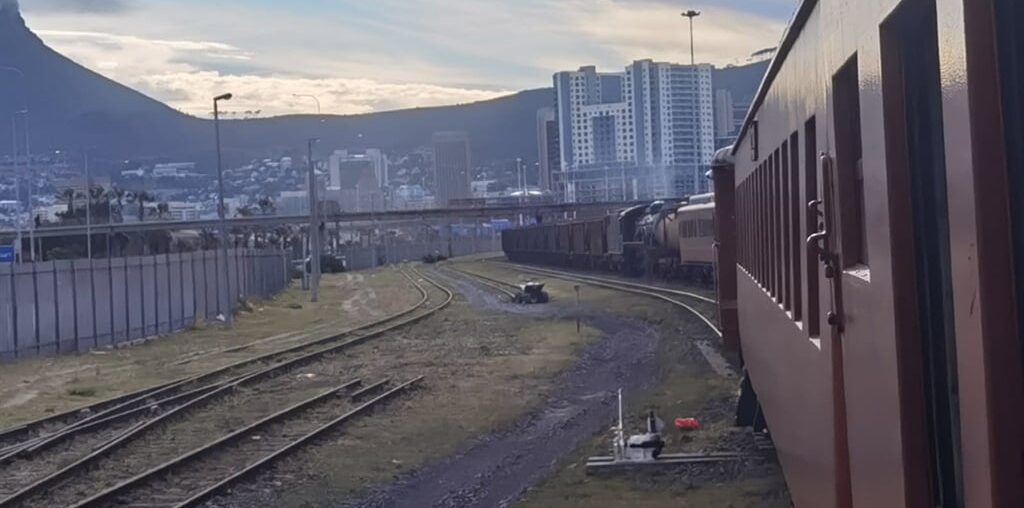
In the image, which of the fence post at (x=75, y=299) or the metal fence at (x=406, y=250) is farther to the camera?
the metal fence at (x=406, y=250)

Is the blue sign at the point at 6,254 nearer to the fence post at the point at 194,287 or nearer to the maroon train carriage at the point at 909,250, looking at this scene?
the fence post at the point at 194,287

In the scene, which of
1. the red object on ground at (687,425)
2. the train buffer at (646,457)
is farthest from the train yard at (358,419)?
the train buffer at (646,457)

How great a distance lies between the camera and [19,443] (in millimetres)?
17641

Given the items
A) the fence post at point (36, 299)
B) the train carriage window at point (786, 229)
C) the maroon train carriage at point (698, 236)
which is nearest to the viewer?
the train carriage window at point (786, 229)

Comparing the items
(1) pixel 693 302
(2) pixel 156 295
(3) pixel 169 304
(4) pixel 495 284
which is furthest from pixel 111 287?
(4) pixel 495 284

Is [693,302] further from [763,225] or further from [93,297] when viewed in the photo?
[763,225]

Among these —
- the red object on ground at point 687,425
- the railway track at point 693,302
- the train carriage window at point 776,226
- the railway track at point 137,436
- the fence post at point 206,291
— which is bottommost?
the railway track at point 137,436

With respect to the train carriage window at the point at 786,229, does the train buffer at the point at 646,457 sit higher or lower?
lower

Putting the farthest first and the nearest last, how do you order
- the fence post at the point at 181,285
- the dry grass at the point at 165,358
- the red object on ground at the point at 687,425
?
the fence post at the point at 181,285 → the dry grass at the point at 165,358 → the red object on ground at the point at 687,425

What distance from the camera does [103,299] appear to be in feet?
115

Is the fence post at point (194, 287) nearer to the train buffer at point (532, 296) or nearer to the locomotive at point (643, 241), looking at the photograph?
the train buffer at point (532, 296)

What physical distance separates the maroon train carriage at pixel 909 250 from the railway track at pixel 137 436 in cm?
970

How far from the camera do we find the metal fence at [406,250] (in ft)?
391

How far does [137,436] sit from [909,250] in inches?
613
